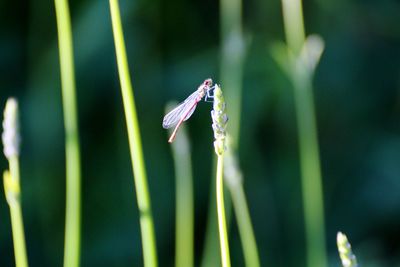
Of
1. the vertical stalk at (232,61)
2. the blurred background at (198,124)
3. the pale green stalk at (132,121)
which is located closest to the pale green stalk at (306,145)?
the vertical stalk at (232,61)

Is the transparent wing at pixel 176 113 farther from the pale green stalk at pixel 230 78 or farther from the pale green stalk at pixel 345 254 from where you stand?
the pale green stalk at pixel 345 254

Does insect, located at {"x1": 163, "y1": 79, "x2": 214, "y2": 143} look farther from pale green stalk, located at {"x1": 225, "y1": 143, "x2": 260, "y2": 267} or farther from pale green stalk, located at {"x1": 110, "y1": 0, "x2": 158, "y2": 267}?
pale green stalk, located at {"x1": 110, "y1": 0, "x2": 158, "y2": 267}

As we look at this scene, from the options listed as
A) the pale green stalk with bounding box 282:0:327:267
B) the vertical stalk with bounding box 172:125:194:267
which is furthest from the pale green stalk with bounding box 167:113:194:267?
the pale green stalk with bounding box 282:0:327:267

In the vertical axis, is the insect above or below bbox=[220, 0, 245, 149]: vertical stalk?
below

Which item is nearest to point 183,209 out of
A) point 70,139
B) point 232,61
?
point 232,61

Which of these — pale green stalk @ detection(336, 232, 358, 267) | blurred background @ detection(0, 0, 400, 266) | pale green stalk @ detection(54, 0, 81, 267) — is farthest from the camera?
blurred background @ detection(0, 0, 400, 266)

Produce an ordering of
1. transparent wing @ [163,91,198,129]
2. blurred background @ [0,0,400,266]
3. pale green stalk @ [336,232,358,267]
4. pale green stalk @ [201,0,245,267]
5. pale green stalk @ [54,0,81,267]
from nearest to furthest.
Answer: pale green stalk @ [336,232,358,267] < pale green stalk @ [54,0,81,267] < transparent wing @ [163,91,198,129] < pale green stalk @ [201,0,245,267] < blurred background @ [0,0,400,266]

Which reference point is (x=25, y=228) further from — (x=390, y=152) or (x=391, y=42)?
(x=391, y=42)

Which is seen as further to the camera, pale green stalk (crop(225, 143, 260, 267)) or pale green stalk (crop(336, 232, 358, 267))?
pale green stalk (crop(225, 143, 260, 267))
